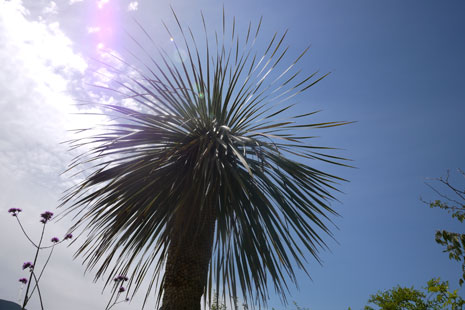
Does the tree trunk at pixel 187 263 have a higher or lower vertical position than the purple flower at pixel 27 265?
lower

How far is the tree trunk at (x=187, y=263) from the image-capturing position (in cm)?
252

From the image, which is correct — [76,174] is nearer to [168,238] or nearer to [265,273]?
[168,238]

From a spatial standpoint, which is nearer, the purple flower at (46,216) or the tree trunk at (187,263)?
the tree trunk at (187,263)

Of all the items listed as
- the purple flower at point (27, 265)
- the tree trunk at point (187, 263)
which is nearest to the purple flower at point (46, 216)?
the purple flower at point (27, 265)

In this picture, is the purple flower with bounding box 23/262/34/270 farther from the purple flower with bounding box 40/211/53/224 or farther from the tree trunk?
the tree trunk

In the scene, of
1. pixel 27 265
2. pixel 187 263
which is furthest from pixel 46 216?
pixel 187 263

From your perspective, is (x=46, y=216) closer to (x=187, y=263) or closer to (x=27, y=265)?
(x=27, y=265)

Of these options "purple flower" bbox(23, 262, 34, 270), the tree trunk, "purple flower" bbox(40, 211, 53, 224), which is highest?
"purple flower" bbox(40, 211, 53, 224)

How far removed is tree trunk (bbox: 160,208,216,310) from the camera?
252cm

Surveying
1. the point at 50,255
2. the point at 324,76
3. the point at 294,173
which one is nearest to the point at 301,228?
the point at 294,173

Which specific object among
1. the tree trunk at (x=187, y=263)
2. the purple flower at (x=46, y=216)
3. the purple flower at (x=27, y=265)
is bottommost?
the tree trunk at (x=187, y=263)

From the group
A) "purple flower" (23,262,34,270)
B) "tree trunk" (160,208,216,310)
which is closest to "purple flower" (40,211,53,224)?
"purple flower" (23,262,34,270)

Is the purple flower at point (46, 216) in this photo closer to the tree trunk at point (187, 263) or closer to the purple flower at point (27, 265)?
the purple flower at point (27, 265)

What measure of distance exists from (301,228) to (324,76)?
1.66 m
